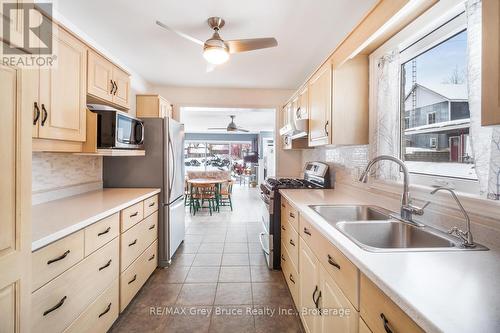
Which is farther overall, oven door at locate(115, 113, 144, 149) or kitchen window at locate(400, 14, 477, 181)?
oven door at locate(115, 113, 144, 149)

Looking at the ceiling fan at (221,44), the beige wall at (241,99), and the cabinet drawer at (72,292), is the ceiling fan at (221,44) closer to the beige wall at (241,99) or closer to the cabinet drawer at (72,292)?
the cabinet drawer at (72,292)

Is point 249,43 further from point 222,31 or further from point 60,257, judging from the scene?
point 60,257

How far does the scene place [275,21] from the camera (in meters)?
2.09

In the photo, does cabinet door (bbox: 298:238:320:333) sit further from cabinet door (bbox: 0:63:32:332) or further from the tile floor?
cabinet door (bbox: 0:63:32:332)

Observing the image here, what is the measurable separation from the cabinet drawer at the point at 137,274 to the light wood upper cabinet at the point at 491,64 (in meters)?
2.24

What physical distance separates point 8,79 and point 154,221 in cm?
197

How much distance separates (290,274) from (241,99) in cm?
287

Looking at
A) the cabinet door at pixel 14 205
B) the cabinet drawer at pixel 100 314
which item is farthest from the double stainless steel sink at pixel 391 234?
the cabinet drawer at pixel 100 314

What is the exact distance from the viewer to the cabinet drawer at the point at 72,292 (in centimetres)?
110

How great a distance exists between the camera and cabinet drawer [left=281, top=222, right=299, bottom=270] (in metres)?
1.88

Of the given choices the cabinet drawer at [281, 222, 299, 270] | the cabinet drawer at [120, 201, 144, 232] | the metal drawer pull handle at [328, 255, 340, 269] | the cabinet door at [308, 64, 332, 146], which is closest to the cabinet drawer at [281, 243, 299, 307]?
the cabinet drawer at [281, 222, 299, 270]

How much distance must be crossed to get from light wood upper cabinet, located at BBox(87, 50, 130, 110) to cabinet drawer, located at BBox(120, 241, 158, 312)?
1.45 m

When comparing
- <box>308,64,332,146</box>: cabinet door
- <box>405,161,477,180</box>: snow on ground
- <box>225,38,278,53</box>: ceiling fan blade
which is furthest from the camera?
<box>308,64,332,146</box>: cabinet door

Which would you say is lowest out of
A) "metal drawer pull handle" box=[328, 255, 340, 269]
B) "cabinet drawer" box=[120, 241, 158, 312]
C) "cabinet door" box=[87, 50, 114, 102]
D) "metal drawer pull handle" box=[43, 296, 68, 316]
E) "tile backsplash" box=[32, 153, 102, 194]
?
"cabinet drawer" box=[120, 241, 158, 312]
